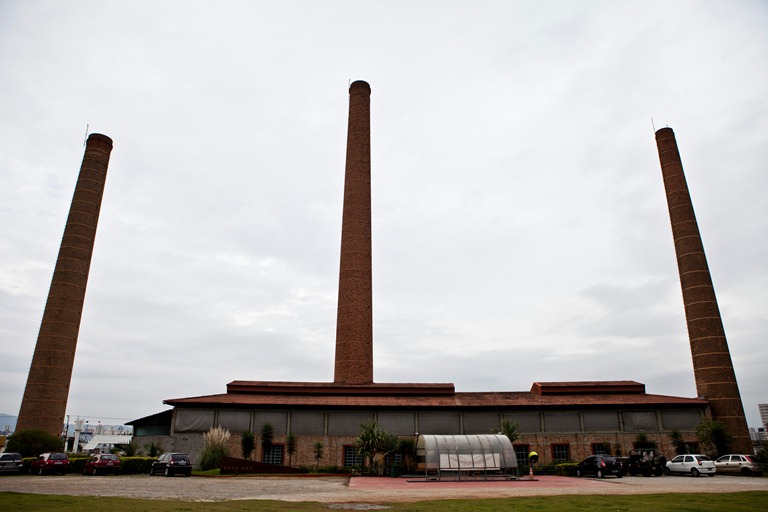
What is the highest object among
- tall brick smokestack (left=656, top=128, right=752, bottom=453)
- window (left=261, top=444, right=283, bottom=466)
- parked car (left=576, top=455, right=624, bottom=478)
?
tall brick smokestack (left=656, top=128, right=752, bottom=453)

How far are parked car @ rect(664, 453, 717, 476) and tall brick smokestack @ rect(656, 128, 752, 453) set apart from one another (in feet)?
31.4

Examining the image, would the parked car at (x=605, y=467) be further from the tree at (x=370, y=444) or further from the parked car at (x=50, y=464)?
the parked car at (x=50, y=464)

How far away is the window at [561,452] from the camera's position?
3653 centimetres

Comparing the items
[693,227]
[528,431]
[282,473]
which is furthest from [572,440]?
[693,227]

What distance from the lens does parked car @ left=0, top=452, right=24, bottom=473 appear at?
95.6 ft

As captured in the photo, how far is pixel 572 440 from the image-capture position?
37.0m

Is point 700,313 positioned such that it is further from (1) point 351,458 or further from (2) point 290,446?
(2) point 290,446

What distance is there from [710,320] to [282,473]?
35.4 metres

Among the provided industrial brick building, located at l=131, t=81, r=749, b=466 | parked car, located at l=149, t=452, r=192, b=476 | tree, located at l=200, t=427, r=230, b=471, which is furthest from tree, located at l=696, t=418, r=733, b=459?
parked car, located at l=149, t=452, r=192, b=476

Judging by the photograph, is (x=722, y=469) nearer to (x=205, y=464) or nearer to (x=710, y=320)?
(x=710, y=320)

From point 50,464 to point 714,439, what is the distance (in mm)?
41799

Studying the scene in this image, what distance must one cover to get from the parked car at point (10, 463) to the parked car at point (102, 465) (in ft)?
10.9

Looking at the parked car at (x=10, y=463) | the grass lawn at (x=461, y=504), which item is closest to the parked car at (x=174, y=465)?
the parked car at (x=10, y=463)

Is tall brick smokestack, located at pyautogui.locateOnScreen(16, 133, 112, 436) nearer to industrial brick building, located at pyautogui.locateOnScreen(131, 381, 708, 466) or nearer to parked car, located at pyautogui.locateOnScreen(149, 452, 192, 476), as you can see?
industrial brick building, located at pyautogui.locateOnScreen(131, 381, 708, 466)
